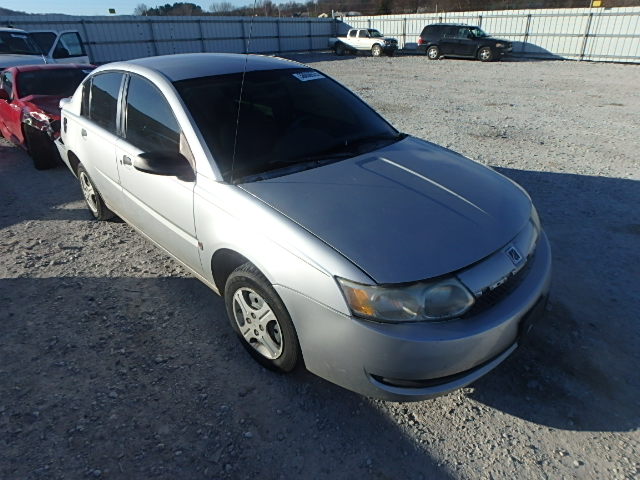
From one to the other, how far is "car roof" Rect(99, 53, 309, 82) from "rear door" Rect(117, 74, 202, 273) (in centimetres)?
14

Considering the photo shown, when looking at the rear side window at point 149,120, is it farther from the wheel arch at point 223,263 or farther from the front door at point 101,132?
the wheel arch at point 223,263

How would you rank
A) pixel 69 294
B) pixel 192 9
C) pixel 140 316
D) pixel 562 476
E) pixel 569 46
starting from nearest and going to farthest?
1. pixel 562 476
2. pixel 140 316
3. pixel 69 294
4. pixel 192 9
5. pixel 569 46

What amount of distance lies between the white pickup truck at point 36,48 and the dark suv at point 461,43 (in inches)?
636

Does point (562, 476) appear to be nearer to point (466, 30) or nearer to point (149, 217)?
point (149, 217)

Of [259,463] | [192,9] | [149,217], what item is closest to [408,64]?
[192,9]

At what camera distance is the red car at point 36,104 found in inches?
234

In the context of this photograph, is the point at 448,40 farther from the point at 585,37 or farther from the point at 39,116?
the point at 39,116

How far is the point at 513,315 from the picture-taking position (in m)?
2.00

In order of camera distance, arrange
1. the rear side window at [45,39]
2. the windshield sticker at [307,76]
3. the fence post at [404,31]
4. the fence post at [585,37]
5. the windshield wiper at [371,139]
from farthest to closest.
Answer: the fence post at [404,31] → the fence post at [585,37] → the rear side window at [45,39] → the windshield sticker at [307,76] → the windshield wiper at [371,139]

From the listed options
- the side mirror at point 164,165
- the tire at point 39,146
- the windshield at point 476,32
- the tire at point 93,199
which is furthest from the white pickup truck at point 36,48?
the windshield at point 476,32

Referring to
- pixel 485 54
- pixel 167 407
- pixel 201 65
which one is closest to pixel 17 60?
pixel 201 65

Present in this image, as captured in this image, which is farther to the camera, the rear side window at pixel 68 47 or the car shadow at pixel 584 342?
the rear side window at pixel 68 47

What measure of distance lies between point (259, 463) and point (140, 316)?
152 cm

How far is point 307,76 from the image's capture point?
11.0ft
